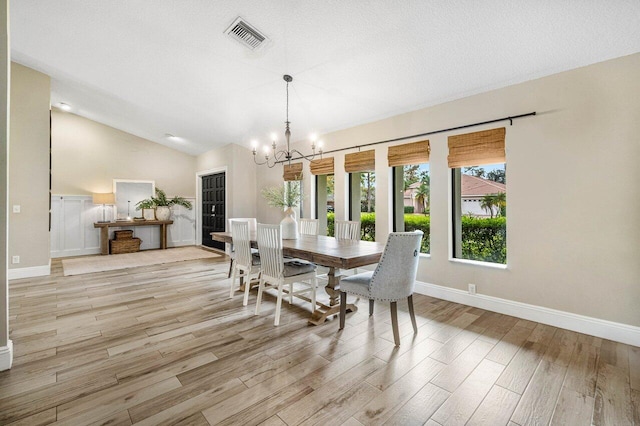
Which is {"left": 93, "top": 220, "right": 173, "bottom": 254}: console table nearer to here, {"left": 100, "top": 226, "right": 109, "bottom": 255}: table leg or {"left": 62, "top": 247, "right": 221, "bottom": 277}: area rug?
{"left": 100, "top": 226, "right": 109, "bottom": 255}: table leg

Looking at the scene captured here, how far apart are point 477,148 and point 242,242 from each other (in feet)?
9.61

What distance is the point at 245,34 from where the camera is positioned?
3.03 m

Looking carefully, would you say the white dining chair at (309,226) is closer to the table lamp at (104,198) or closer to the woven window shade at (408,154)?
the woven window shade at (408,154)

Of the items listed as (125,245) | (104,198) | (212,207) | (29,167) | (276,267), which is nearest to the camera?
(276,267)

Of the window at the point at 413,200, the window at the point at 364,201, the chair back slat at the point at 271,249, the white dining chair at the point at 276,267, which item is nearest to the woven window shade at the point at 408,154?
the window at the point at 413,200

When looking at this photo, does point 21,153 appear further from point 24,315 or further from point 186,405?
point 186,405

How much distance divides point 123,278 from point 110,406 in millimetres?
3532

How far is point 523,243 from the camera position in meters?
3.11

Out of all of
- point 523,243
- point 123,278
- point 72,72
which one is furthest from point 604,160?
point 72,72

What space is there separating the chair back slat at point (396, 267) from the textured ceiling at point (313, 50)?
1791mm

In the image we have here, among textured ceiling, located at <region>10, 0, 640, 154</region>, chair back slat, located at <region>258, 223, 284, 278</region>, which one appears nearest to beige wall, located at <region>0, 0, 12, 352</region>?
textured ceiling, located at <region>10, 0, 640, 154</region>

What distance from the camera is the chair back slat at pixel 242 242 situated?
3523 mm

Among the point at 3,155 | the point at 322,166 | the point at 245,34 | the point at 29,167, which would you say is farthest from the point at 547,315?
the point at 29,167

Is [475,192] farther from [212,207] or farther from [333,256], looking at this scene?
[212,207]
